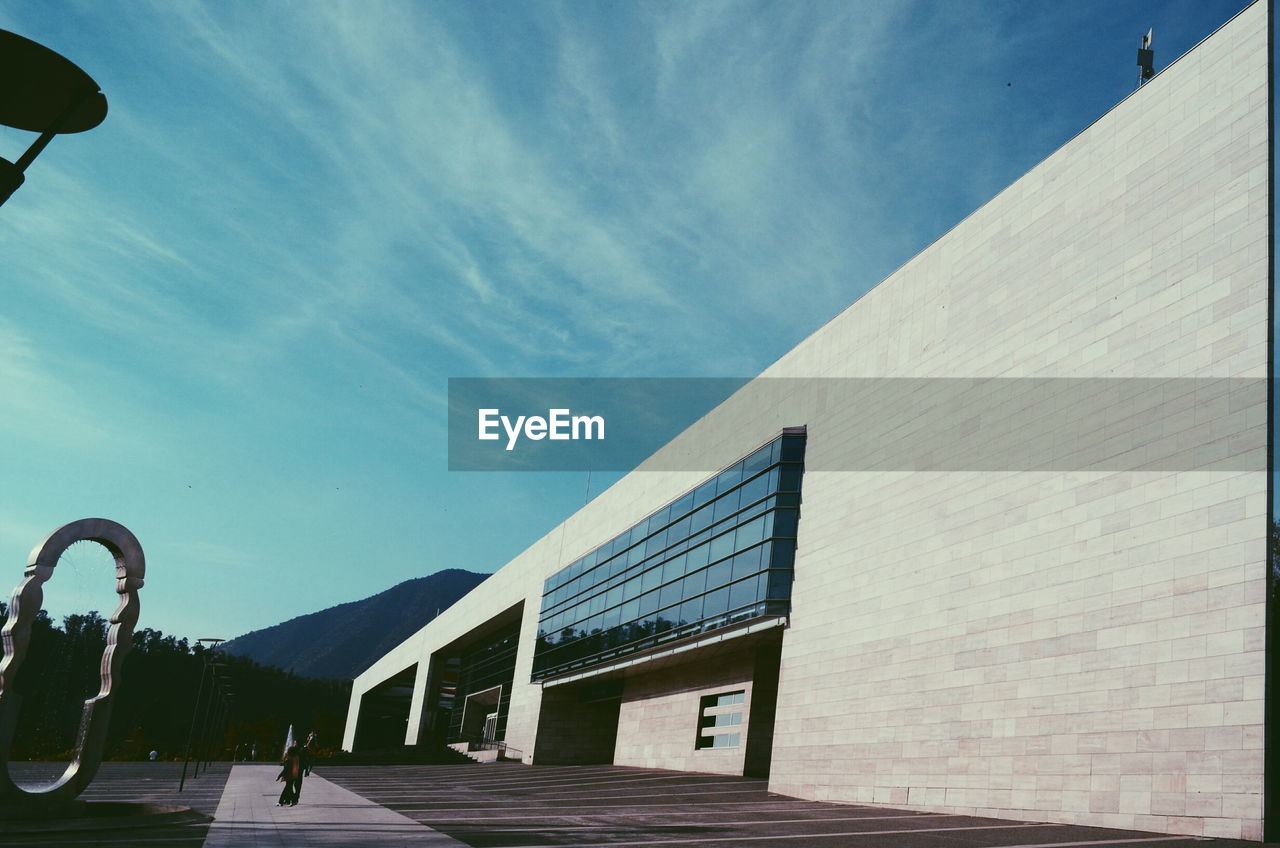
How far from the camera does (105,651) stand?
15.6 metres

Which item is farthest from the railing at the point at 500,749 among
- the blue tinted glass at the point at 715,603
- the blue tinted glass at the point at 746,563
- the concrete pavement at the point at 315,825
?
the blue tinted glass at the point at 746,563

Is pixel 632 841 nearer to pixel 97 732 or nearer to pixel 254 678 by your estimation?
pixel 97 732

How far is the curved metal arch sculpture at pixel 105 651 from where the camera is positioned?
13.3m

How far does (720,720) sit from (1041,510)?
14673 millimetres

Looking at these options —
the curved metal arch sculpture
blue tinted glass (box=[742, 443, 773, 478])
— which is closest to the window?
blue tinted glass (box=[742, 443, 773, 478])

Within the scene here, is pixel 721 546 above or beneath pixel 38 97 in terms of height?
above

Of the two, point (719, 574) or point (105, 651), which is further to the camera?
point (719, 574)

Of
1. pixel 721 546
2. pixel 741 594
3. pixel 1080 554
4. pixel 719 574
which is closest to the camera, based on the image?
pixel 1080 554

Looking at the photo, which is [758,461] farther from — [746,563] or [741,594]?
[741,594]

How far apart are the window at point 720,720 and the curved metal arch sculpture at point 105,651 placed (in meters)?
16.5

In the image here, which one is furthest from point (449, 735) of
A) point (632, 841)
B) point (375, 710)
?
point (632, 841)

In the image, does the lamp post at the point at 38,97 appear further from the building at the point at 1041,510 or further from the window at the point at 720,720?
the window at the point at 720,720

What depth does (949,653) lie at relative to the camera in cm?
1747

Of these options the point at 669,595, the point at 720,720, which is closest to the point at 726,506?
the point at 669,595
